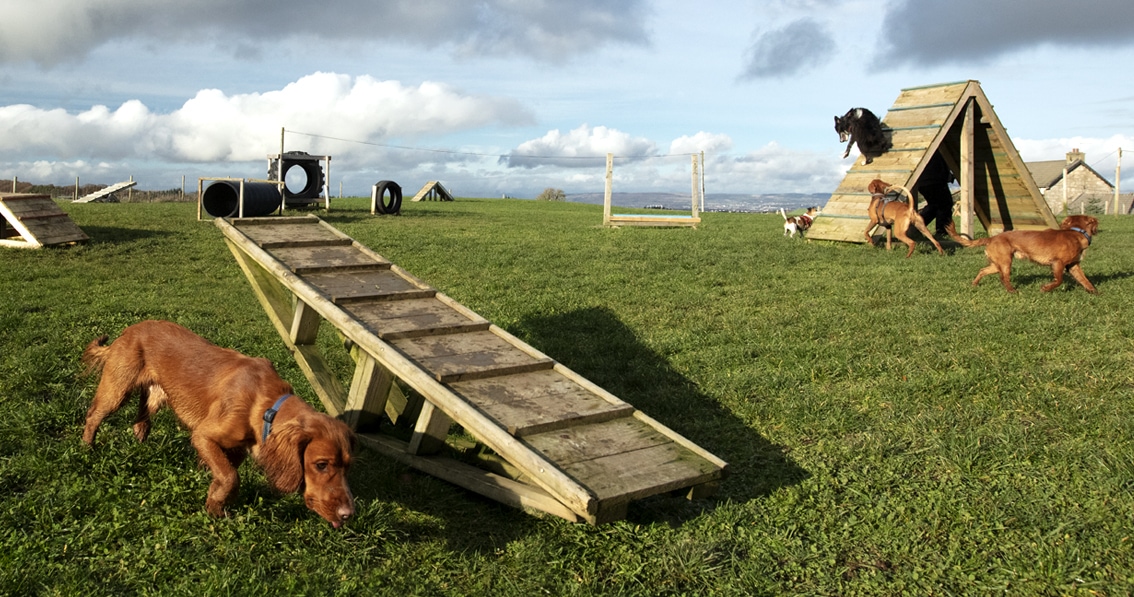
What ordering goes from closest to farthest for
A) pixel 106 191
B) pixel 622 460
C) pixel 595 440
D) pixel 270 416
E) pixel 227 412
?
pixel 270 416 → pixel 227 412 → pixel 622 460 → pixel 595 440 → pixel 106 191

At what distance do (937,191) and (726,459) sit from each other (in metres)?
13.1

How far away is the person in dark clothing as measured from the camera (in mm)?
16312

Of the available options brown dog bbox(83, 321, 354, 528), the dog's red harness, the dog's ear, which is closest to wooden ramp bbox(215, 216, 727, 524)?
brown dog bbox(83, 321, 354, 528)

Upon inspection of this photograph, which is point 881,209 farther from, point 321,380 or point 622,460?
point 622,460

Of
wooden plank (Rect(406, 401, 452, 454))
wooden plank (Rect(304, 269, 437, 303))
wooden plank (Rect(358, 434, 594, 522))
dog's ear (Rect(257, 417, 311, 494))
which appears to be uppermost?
wooden plank (Rect(304, 269, 437, 303))

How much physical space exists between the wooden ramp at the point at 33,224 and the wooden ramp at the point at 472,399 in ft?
28.0

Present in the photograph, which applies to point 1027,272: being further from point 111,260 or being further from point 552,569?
point 111,260

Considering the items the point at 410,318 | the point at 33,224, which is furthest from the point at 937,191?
the point at 33,224

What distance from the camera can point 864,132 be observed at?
1568cm

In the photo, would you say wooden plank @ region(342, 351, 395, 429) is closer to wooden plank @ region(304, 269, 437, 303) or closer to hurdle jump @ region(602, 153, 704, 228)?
wooden plank @ region(304, 269, 437, 303)

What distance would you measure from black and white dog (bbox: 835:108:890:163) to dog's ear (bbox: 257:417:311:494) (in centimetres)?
1408

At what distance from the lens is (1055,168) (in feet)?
224

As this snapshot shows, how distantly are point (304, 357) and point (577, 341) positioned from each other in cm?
315

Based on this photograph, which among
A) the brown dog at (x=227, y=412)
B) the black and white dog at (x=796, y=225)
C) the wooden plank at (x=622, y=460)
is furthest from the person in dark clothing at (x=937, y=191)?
the brown dog at (x=227, y=412)
